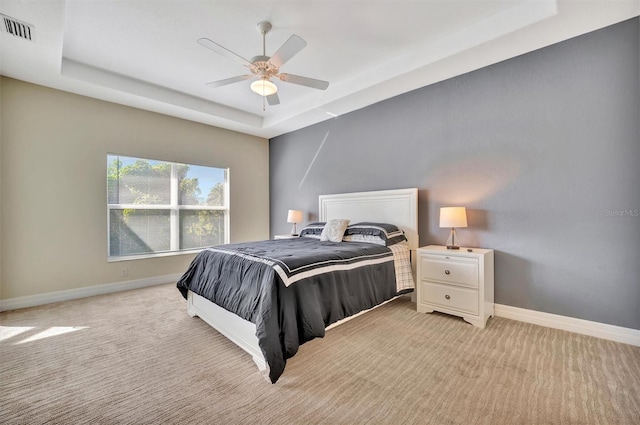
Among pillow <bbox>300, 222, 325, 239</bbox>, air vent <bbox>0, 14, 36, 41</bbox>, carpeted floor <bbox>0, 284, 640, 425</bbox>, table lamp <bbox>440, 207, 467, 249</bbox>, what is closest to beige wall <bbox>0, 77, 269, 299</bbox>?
carpeted floor <bbox>0, 284, 640, 425</bbox>

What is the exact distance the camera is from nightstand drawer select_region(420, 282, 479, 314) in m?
2.74

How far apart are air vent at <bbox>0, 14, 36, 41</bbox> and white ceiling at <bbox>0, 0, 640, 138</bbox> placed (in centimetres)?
7

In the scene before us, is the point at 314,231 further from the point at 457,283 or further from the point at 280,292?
the point at 280,292

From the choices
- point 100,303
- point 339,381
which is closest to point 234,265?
point 339,381

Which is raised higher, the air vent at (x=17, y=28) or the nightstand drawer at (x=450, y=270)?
the air vent at (x=17, y=28)

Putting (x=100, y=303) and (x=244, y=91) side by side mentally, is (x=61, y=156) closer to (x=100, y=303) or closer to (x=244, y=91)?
(x=100, y=303)

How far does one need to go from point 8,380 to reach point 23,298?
6.88 ft

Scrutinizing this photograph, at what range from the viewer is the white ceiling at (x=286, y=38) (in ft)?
7.91

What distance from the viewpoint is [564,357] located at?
6.94 ft

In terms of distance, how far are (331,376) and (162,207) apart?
156 inches

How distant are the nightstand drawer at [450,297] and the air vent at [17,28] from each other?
452 cm

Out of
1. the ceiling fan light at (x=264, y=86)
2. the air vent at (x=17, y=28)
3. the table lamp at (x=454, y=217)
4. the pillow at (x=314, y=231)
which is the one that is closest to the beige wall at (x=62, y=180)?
the air vent at (x=17, y=28)

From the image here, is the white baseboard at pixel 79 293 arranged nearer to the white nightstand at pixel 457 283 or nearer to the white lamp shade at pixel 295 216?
the white lamp shade at pixel 295 216

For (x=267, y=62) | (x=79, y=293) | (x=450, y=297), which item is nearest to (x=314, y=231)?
(x=450, y=297)
